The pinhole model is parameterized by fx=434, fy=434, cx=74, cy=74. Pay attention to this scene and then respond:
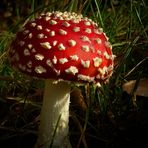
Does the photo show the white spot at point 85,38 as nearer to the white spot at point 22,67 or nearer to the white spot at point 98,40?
the white spot at point 98,40

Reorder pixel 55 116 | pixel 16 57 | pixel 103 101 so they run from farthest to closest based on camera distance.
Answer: pixel 103 101 < pixel 55 116 < pixel 16 57

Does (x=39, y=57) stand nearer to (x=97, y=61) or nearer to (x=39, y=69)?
(x=39, y=69)

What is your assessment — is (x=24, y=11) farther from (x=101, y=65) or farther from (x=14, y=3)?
(x=101, y=65)

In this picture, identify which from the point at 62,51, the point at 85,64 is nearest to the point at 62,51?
the point at 62,51

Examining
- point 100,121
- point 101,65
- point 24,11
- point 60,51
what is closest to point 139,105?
point 100,121

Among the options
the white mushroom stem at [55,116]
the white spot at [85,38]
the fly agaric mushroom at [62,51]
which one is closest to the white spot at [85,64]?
the fly agaric mushroom at [62,51]

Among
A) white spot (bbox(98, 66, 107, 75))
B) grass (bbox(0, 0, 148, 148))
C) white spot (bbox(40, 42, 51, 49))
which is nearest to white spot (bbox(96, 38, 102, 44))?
white spot (bbox(98, 66, 107, 75))
